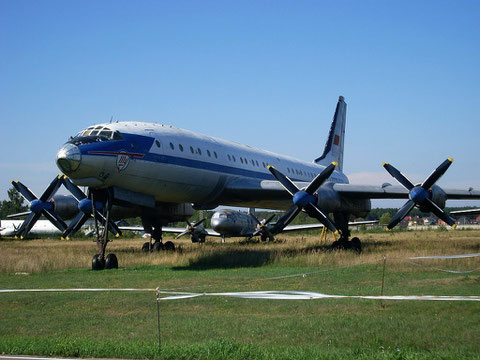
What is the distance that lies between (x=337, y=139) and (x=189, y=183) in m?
19.8

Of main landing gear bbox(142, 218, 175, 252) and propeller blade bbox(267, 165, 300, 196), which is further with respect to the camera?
main landing gear bbox(142, 218, 175, 252)

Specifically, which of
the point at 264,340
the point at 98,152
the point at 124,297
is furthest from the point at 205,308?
the point at 98,152

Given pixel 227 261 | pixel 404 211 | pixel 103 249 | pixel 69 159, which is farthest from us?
pixel 404 211

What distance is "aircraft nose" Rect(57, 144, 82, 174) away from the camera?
704 inches

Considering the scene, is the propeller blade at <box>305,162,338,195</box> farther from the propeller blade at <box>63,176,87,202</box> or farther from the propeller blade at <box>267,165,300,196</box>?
the propeller blade at <box>63,176,87,202</box>

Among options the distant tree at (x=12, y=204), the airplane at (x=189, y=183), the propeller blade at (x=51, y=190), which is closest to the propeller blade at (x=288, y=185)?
the airplane at (x=189, y=183)

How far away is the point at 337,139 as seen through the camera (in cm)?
3984

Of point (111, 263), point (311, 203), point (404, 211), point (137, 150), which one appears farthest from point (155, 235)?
point (404, 211)

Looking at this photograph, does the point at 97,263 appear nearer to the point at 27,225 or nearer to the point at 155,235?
the point at 27,225

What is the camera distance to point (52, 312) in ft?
37.5

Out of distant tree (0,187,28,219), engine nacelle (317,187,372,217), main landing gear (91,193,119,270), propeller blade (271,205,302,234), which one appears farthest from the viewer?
distant tree (0,187,28,219)

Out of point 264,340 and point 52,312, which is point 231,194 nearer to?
point 52,312

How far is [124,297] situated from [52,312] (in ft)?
6.35

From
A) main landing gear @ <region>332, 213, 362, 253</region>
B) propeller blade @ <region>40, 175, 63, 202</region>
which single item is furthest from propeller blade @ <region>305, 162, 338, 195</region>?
propeller blade @ <region>40, 175, 63, 202</region>
